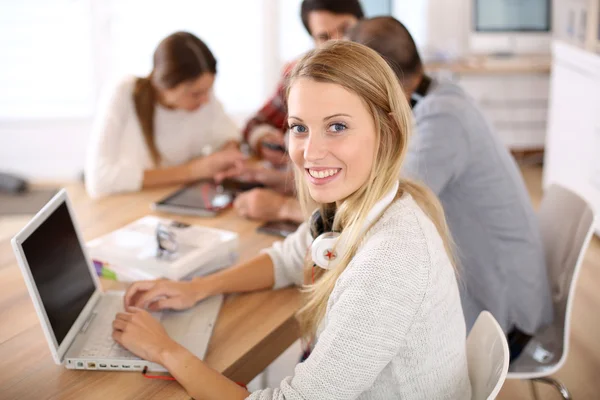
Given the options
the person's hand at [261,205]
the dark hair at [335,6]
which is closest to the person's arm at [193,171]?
the person's hand at [261,205]

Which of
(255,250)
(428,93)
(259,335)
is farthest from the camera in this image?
(428,93)

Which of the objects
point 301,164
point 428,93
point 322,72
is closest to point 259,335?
point 301,164

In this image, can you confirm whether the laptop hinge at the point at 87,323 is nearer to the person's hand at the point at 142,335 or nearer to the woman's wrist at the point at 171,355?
the person's hand at the point at 142,335

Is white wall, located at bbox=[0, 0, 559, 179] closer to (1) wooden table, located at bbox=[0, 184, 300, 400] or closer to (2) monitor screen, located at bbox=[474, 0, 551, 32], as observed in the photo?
(2) monitor screen, located at bbox=[474, 0, 551, 32]

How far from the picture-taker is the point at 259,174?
225 cm

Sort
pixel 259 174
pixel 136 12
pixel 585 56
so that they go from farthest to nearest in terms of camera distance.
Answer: pixel 136 12 < pixel 585 56 < pixel 259 174

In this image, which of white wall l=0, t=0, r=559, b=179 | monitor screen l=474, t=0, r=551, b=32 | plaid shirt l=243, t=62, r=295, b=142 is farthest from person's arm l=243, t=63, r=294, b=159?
→ monitor screen l=474, t=0, r=551, b=32

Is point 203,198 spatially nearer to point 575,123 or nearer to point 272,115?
point 272,115

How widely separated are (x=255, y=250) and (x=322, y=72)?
2.36 ft

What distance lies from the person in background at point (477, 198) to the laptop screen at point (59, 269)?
33.1 inches

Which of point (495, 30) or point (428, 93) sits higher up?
point (428, 93)

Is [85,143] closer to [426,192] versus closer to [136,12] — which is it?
[136,12]

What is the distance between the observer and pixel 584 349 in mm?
2633

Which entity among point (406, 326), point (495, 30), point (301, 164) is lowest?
point (495, 30)
